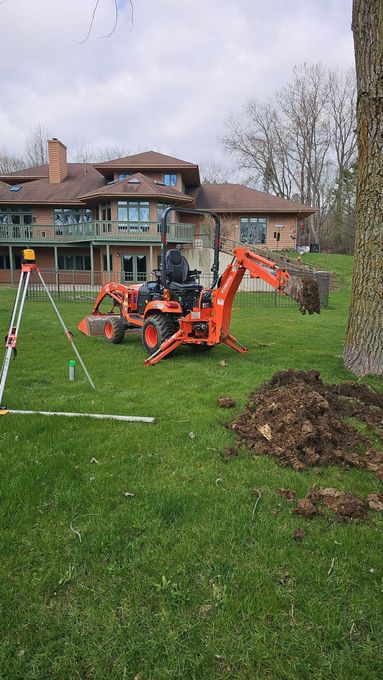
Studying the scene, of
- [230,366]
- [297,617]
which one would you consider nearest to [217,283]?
[230,366]

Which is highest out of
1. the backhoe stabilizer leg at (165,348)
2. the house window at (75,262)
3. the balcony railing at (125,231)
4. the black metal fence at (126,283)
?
the balcony railing at (125,231)

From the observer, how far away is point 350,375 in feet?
22.0

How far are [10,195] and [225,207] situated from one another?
48.6 ft

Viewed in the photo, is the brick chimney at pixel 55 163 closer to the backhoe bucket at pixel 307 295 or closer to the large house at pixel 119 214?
the large house at pixel 119 214

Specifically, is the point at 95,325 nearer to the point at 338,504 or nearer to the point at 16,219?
the point at 338,504

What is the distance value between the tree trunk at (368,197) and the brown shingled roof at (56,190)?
25.4m

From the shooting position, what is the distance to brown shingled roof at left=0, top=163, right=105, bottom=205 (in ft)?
97.5

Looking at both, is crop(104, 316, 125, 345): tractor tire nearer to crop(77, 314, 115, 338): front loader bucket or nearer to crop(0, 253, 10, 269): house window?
crop(77, 314, 115, 338): front loader bucket

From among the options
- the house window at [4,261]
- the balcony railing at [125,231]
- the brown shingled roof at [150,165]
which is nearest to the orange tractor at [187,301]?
the balcony railing at [125,231]

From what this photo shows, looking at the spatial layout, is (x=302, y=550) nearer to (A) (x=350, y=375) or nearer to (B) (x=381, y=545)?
(B) (x=381, y=545)

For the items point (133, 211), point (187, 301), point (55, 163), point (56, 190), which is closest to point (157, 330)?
point (187, 301)

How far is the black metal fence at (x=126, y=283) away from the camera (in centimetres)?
1886

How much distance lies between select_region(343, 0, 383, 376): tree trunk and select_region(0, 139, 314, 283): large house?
20001 mm

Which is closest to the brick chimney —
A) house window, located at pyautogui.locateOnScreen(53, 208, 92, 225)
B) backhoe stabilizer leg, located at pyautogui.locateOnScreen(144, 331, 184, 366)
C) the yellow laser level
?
house window, located at pyautogui.locateOnScreen(53, 208, 92, 225)
